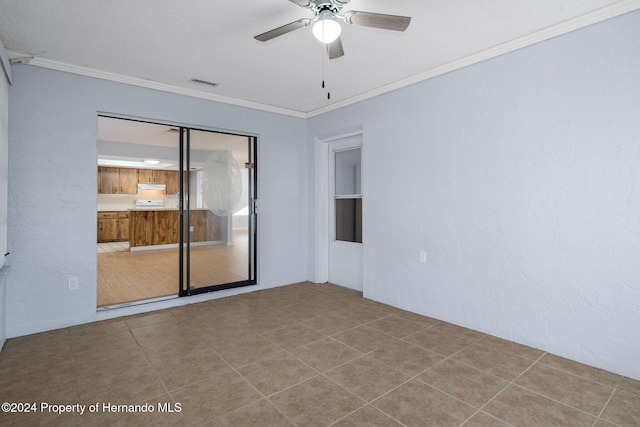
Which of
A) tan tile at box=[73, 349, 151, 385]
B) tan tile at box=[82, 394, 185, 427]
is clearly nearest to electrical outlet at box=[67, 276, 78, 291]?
tan tile at box=[73, 349, 151, 385]

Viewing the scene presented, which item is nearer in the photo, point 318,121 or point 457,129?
point 457,129

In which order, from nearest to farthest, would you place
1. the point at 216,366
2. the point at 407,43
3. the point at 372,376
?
the point at 372,376, the point at 216,366, the point at 407,43

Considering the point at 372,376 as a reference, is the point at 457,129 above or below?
above

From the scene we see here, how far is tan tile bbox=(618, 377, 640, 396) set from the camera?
2.15m

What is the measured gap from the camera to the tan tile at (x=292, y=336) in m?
2.91

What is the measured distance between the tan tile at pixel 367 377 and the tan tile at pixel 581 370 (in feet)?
3.82

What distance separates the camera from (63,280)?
3.24 m

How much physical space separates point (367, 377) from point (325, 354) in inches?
18.0

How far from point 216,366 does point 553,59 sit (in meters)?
3.51

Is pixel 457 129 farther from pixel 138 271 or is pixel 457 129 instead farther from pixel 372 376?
pixel 138 271

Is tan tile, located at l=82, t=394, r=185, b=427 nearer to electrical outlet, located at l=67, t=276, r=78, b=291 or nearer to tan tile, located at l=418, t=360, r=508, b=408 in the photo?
tan tile, located at l=418, t=360, r=508, b=408

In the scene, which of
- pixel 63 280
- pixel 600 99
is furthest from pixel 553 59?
pixel 63 280

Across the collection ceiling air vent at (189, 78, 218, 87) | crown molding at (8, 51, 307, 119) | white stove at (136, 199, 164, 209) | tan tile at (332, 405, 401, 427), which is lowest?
tan tile at (332, 405, 401, 427)

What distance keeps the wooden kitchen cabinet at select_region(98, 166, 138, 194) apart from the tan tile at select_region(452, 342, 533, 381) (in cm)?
1053
